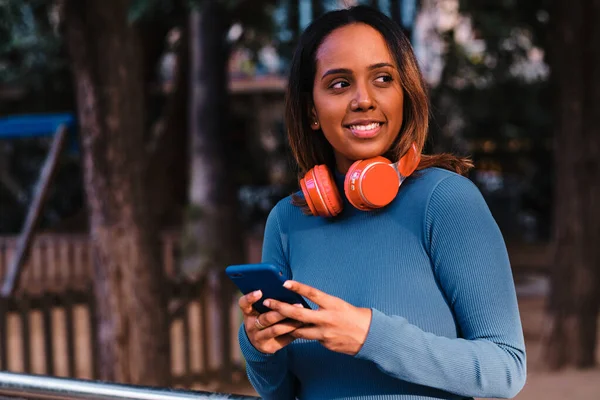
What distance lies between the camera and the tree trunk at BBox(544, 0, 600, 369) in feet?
25.0

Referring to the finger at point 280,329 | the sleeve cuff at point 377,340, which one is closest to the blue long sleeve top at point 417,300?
the sleeve cuff at point 377,340

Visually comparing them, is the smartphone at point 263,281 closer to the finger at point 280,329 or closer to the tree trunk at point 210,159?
the finger at point 280,329

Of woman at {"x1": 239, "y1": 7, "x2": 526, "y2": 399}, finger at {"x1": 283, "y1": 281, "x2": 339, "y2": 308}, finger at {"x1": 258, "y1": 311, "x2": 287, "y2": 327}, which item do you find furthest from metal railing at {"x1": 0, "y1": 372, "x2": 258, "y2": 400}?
finger at {"x1": 283, "y1": 281, "x2": 339, "y2": 308}

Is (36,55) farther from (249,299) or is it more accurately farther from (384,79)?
(249,299)

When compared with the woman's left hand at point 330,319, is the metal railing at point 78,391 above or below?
below

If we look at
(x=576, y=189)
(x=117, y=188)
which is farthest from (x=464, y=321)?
(x=576, y=189)

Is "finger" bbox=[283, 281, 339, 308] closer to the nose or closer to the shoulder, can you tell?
the shoulder

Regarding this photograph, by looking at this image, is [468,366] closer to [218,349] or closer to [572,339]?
[218,349]

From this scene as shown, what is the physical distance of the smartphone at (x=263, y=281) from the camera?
46.1 inches

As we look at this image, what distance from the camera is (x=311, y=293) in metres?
1.17

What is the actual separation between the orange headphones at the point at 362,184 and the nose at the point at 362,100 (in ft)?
0.30

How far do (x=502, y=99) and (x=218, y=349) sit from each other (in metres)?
8.47

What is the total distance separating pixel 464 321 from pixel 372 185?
0.26 m

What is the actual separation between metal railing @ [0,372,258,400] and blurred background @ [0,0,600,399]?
21.0 inches
